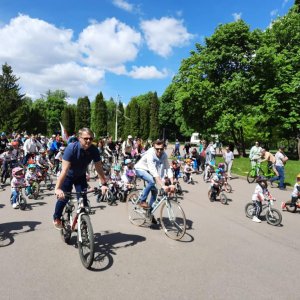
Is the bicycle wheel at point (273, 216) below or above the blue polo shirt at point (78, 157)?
below

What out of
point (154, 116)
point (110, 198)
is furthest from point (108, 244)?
point (154, 116)

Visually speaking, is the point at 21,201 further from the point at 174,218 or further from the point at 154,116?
the point at 154,116

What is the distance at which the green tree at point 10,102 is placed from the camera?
180ft

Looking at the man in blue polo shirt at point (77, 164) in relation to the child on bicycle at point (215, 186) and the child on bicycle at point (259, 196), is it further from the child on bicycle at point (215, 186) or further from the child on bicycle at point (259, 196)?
the child on bicycle at point (215, 186)

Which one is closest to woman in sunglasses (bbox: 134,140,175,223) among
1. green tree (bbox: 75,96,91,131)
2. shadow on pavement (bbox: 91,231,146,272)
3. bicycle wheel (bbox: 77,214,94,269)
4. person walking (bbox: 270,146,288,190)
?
shadow on pavement (bbox: 91,231,146,272)

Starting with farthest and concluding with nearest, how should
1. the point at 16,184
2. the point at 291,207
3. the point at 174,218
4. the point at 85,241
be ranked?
1. the point at 291,207
2. the point at 16,184
3. the point at 174,218
4. the point at 85,241

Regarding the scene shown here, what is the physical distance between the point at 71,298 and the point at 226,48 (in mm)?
27295

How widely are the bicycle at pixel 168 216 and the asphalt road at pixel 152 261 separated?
194 millimetres

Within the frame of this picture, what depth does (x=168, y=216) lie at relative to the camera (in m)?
6.34

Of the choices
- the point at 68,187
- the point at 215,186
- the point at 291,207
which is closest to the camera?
the point at 68,187

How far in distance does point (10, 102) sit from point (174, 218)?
185 feet

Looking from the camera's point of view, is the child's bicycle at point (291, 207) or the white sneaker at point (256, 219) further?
the child's bicycle at point (291, 207)

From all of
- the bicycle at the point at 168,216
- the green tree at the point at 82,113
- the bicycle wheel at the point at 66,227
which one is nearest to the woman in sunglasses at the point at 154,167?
the bicycle at the point at 168,216

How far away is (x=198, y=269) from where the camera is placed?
15.9 feet
